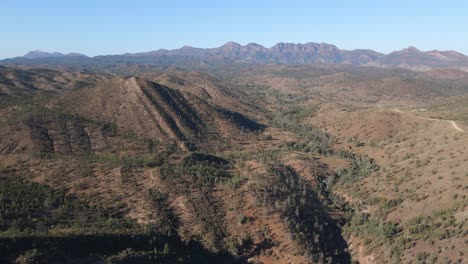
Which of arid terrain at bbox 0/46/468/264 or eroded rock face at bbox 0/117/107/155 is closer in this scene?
arid terrain at bbox 0/46/468/264

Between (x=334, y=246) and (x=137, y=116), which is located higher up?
(x=137, y=116)

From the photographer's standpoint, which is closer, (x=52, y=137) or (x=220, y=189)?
(x=220, y=189)

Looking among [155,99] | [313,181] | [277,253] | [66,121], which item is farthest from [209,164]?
[155,99]

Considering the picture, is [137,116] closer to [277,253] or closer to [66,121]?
[66,121]

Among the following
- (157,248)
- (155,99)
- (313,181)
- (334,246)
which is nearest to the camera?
(157,248)

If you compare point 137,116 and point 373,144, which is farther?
point 137,116

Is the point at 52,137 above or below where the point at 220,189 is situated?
above

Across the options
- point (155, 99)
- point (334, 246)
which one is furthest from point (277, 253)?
point (155, 99)

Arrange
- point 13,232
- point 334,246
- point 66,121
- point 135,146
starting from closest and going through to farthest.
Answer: point 13,232, point 334,246, point 135,146, point 66,121

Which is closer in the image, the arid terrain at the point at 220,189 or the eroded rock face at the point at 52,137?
the arid terrain at the point at 220,189

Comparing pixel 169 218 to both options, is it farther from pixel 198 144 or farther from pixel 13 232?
pixel 198 144
